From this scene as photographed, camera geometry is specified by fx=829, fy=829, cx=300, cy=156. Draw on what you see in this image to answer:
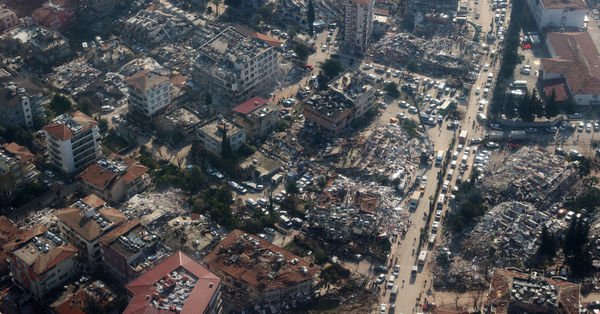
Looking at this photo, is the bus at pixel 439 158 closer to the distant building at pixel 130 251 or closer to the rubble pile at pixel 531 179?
the rubble pile at pixel 531 179

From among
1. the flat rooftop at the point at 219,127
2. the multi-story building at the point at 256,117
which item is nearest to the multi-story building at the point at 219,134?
the flat rooftop at the point at 219,127

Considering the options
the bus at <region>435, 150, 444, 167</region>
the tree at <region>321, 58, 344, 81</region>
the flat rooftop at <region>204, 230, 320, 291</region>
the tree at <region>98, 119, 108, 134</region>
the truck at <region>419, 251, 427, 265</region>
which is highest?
the tree at <region>321, 58, 344, 81</region>

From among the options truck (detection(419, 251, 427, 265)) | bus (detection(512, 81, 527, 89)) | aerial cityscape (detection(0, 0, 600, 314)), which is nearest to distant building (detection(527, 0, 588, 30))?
aerial cityscape (detection(0, 0, 600, 314))

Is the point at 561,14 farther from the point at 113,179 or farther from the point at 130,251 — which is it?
the point at 130,251

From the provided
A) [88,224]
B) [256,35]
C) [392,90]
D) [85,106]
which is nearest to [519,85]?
[392,90]

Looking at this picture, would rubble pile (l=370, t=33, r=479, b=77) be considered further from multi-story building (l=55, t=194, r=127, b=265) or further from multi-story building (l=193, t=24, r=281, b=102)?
multi-story building (l=55, t=194, r=127, b=265)
